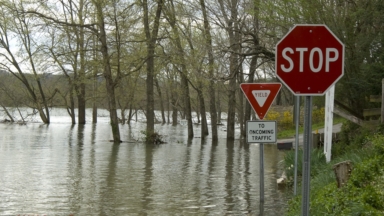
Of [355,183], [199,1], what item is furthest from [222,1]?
[355,183]

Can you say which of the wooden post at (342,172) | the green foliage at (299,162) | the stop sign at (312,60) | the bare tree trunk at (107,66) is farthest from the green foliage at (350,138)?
the bare tree trunk at (107,66)

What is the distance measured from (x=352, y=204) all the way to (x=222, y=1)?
2497 cm

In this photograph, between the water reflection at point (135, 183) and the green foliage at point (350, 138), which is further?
the green foliage at point (350, 138)

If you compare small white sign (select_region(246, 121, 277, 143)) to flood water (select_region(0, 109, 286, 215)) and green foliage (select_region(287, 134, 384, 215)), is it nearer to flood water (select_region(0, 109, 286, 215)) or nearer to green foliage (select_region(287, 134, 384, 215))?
green foliage (select_region(287, 134, 384, 215))

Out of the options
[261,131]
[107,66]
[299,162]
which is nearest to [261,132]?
[261,131]

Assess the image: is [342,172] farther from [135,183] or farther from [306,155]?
[135,183]

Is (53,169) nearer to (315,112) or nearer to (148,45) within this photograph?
(148,45)

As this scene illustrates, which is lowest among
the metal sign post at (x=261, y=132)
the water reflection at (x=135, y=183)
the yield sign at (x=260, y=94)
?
the water reflection at (x=135, y=183)

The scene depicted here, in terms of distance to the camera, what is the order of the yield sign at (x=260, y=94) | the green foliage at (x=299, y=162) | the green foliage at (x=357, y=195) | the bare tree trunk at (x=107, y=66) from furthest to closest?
1. the bare tree trunk at (x=107, y=66)
2. the green foliage at (x=299, y=162)
3. the yield sign at (x=260, y=94)
4. the green foliage at (x=357, y=195)

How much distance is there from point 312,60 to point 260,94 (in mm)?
6410

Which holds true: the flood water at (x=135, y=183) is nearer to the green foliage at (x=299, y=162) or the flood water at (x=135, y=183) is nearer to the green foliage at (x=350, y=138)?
the green foliage at (x=299, y=162)

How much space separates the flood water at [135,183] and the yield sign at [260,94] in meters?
2.08

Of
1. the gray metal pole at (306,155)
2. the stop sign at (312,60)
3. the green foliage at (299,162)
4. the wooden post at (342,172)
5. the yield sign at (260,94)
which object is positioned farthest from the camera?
the green foliage at (299,162)

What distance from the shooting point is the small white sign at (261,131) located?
11.2m
